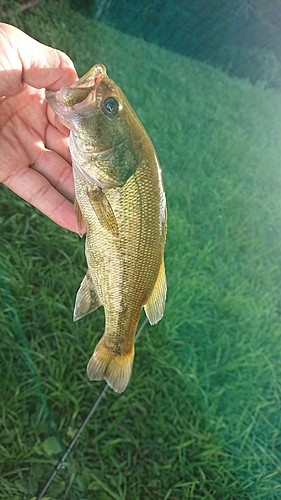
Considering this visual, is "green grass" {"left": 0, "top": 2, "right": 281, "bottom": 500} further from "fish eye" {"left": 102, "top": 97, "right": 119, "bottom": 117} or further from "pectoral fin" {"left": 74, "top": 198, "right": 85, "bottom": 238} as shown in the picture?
"fish eye" {"left": 102, "top": 97, "right": 119, "bottom": 117}

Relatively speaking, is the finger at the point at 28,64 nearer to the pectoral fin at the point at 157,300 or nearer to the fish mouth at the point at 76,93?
the fish mouth at the point at 76,93

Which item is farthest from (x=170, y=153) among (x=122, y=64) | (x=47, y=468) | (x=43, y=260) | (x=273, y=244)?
(x=47, y=468)

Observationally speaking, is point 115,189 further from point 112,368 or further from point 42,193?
point 112,368

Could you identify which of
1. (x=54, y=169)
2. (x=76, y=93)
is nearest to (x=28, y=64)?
(x=76, y=93)

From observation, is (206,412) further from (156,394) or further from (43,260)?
(43,260)

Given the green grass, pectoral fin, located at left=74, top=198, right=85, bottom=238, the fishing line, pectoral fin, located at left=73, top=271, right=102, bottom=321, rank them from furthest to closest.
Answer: the green grass
the fishing line
pectoral fin, located at left=73, top=271, right=102, bottom=321
pectoral fin, located at left=74, top=198, right=85, bottom=238

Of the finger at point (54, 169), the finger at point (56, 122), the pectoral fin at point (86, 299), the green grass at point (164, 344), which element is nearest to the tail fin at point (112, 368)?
the pectoral fin at point (86, 299)

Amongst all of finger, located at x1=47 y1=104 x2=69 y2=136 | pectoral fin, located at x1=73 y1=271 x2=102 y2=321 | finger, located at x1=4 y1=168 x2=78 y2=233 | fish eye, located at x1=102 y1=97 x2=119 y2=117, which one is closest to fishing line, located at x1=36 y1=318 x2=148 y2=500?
pectoral fin, located at x1=73 y1=271 x2=102 y2=321
